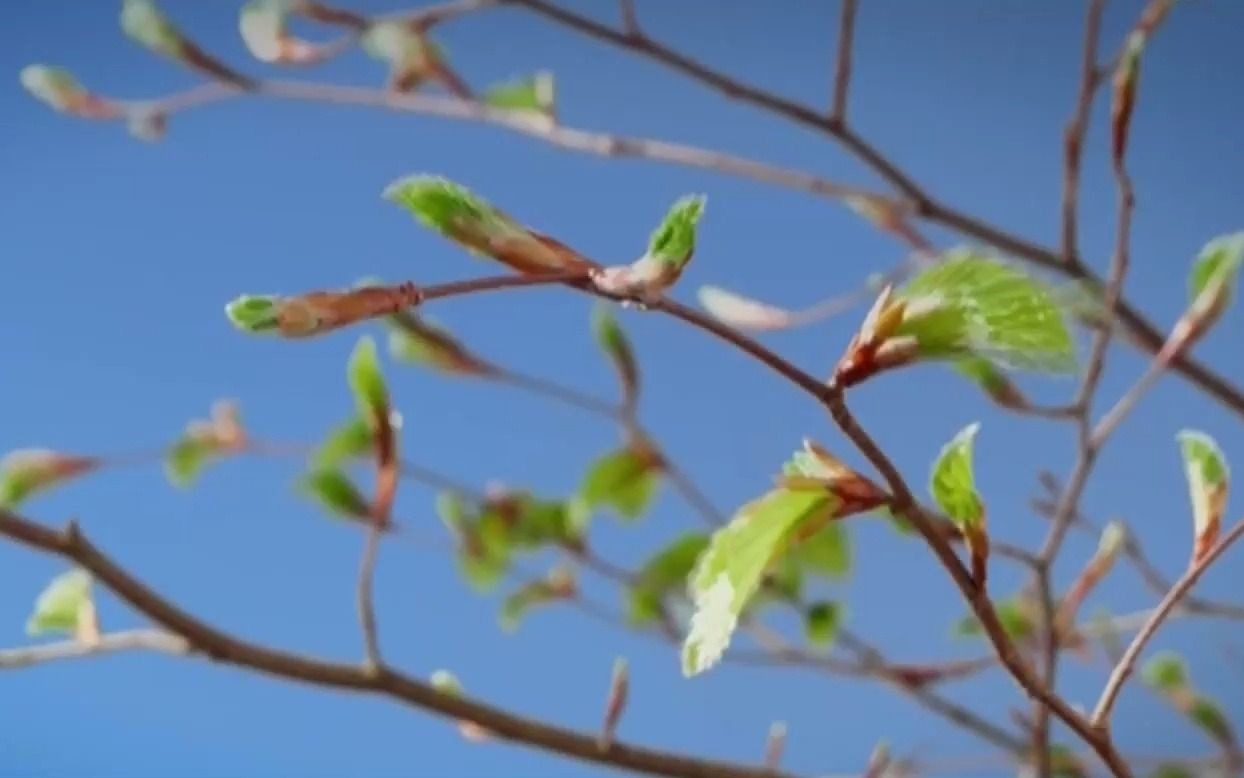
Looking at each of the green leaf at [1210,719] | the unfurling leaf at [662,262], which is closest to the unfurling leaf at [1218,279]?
the unfurling leaf at [662,262]

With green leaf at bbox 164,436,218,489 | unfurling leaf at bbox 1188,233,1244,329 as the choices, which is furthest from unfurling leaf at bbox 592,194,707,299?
green leaf at bbox 164,436,218,489

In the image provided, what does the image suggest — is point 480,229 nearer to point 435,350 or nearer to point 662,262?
point 662,262

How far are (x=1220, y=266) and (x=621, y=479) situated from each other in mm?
283

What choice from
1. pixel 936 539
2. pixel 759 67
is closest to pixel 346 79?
pixel 759 67

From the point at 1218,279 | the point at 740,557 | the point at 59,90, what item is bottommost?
the point at 740,557

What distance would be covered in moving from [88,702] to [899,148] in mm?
471

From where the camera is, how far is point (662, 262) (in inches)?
6.3

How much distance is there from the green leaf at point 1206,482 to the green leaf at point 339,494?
33 centimetres

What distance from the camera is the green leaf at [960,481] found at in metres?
0.20

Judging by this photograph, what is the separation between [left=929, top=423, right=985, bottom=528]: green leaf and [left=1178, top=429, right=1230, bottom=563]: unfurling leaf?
5 cm

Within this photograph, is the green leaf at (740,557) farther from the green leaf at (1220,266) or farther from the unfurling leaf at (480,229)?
the green leaf at (1220,266)

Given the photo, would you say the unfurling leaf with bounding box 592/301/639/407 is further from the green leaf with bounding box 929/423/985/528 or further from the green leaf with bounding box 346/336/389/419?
the green leaf with bounding box 929/423/985/528

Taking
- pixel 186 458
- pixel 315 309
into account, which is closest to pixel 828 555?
pixel 186 458

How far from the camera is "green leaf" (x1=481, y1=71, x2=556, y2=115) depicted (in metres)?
0.54
